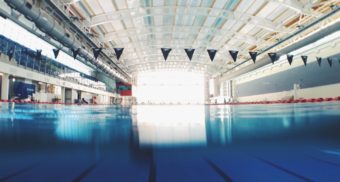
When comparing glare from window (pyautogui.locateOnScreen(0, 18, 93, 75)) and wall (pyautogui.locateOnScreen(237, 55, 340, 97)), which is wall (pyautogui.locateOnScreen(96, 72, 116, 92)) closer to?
glare from window (pyautogui.locateOnScreen(0, 18, 93, 75))

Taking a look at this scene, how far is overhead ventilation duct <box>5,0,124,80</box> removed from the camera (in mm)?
7804

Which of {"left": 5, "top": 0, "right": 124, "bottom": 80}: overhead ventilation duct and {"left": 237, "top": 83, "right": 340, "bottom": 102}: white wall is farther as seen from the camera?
{"left": 237, "top": 83, "right": 340, "bottom": 102}: white wall

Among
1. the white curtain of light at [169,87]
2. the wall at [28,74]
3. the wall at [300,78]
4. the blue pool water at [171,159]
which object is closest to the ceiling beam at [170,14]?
the wall at [300,78]

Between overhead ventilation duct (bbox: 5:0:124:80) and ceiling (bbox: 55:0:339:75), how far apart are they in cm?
139

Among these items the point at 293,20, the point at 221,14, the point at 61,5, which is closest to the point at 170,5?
the point at 221,14

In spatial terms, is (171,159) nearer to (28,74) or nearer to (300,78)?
(28,74)

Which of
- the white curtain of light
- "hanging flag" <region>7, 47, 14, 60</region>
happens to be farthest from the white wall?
"hanging flag" <region>7, 47, 14, 60</region>

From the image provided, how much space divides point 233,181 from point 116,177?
483 mm

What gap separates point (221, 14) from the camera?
13914 millimetres

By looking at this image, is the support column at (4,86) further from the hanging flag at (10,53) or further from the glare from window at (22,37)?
the glare from window at (22,37)

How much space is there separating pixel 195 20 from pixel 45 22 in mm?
10495

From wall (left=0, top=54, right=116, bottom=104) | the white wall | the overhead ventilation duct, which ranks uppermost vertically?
the overhead ventilation duct

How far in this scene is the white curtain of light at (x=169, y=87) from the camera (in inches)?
1547

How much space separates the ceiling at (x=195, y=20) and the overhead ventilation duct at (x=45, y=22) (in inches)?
54.7
